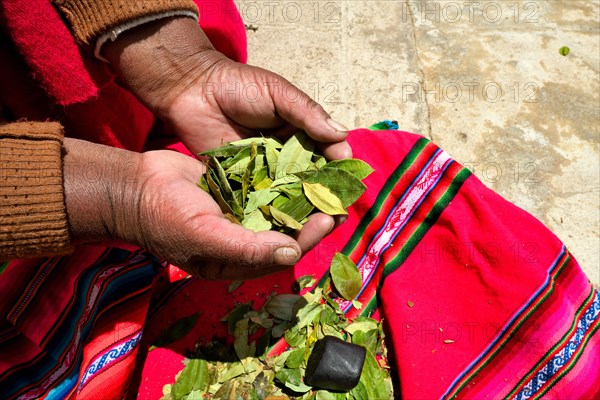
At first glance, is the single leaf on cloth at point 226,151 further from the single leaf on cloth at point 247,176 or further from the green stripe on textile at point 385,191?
the green stripe on textile at point 385,191

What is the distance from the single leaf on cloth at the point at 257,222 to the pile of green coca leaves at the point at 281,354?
492 mm

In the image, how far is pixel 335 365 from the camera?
1.62m

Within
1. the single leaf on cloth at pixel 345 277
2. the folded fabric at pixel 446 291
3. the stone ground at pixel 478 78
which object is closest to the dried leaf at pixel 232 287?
the folded fabric at pixel 446 291

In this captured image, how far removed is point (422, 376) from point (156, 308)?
108 centimetres

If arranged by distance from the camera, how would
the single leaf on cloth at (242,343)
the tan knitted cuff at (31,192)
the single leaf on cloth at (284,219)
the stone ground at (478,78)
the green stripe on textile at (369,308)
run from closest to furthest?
the tan knitted cuff at (31,192), the single leaf on cloth at (284,219), the single leaf on cloth at (242,343), the green stripe on textile at (369,308), the stone ground at (478,78)

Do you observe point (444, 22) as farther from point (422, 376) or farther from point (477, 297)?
point (422, 376)

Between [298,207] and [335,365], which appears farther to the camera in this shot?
[335,365]

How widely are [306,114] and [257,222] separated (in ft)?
1.26

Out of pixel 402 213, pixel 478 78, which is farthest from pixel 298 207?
pixel 478 78

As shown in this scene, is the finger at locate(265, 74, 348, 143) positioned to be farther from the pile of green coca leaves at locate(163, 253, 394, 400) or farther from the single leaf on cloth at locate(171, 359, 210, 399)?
the single leaf on cloth at locate(171, 359, 210, 399)

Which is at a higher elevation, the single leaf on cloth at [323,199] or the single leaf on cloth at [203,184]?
the single leaf on cloth at [203,184]

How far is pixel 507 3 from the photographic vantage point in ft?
10.2

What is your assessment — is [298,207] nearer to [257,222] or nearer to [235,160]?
[257,222]

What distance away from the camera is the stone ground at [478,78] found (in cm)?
238
